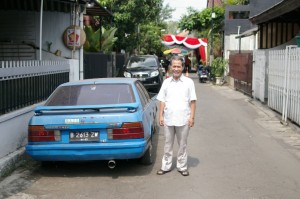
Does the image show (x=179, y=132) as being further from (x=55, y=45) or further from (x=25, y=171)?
(x=55, y=45)

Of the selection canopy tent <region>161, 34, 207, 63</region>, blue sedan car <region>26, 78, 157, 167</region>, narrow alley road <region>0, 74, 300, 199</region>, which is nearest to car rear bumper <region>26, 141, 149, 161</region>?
blue sedan car <region>26, 78, 157, 167</region>

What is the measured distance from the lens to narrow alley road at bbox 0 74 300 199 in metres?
5.97

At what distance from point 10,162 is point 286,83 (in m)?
7.78

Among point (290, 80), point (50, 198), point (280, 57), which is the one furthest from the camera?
point (280, 57)

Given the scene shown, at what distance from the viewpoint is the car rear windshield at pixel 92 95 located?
7.14 m

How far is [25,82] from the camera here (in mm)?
8625

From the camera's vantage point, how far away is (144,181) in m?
6.57

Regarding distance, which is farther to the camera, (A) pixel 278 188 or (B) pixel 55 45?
(B) pixel 55 45

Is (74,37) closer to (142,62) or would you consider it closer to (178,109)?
(142,62)

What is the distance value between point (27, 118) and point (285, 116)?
267 inches

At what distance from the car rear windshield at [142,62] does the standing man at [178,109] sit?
44.1ft

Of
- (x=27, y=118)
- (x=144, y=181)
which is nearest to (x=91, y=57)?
(x=27, y=118)

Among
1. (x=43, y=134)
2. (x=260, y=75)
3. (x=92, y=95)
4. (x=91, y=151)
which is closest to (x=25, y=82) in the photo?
(x=92, y=95)

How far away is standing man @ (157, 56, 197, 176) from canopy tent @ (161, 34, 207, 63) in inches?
1469
